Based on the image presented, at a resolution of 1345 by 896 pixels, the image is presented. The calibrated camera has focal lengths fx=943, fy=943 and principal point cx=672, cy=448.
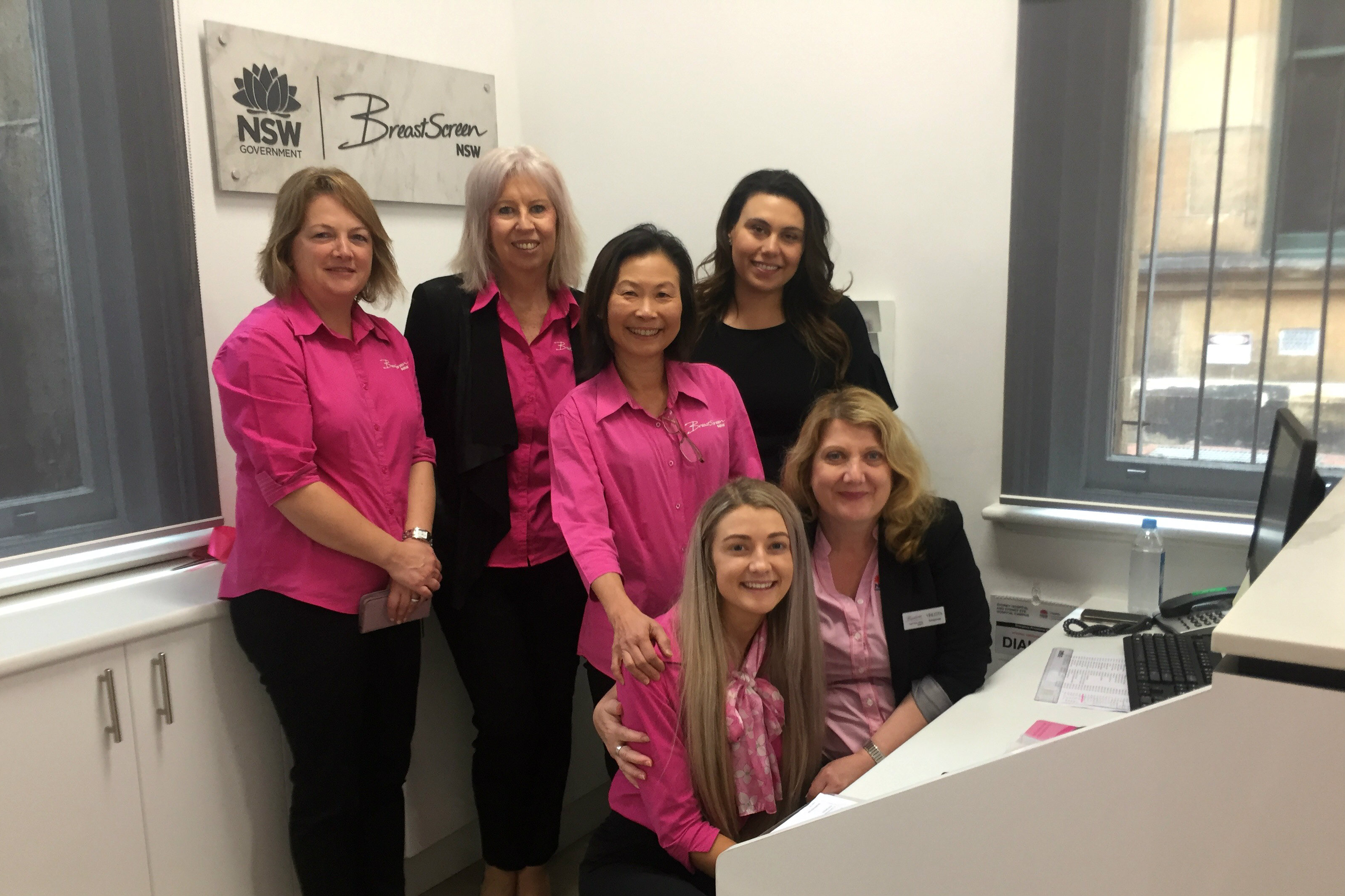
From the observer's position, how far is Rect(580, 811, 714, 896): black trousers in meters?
1.47

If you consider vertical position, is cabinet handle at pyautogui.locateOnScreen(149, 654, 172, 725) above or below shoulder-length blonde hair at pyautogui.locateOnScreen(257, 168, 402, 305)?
below

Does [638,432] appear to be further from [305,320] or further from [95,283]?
[95,283]

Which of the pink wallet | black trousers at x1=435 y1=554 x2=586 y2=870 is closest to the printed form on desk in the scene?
black trousers at x1=435 y1=554 x2=586 y2=870

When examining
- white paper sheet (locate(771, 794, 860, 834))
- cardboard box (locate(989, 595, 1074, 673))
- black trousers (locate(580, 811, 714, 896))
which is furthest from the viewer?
cardboard box (locate(989, 595, 1074, 673))

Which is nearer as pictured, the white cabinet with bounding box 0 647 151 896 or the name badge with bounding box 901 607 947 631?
the white cabinet with bounding box 0 647 151 896

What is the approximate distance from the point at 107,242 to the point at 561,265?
97 centimetres

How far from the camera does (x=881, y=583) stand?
1.76 metres

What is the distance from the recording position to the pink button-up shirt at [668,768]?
4.83ft

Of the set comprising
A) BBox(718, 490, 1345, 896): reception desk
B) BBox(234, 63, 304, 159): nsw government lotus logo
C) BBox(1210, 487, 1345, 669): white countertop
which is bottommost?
BBox(718, 490, 1345, 896): reception desk

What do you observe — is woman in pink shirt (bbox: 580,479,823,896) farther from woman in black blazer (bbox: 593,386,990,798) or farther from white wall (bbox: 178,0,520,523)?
white wall (bbox: 178,0,520,523)

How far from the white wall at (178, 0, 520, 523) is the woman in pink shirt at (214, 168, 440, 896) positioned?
49cm

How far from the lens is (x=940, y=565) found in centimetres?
180

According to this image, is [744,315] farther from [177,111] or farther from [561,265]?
[177,111]

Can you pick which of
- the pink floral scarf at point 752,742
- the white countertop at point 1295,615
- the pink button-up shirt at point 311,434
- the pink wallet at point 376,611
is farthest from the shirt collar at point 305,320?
the white countertop at point 1295,615
